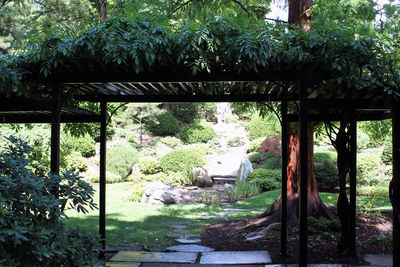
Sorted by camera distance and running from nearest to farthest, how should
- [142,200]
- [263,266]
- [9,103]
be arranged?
[9,103], [263,266], [142,200]

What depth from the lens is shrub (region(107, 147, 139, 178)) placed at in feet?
44.3

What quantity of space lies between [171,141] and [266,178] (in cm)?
718

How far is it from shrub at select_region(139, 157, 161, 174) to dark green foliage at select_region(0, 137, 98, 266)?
10.5 meters

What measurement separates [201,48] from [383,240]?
14.0 feet

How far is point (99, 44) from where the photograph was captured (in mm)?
3311

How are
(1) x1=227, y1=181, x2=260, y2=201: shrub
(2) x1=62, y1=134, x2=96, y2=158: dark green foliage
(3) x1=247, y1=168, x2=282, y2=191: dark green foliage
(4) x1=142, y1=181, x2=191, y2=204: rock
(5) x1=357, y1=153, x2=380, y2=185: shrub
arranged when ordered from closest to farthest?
(4) x1=142, y1=181, x2=191, y2=204: rock
(1) x1=227, y1=181, x2=260, y2=201: shrub
(5) x1=357, y1=153, x2=380, y2=185: shrub
(3) x1=247, y1=168, x2=282, y2=191: dark green foliage
(2) x1=62, y1=134, x2=96, y2=158: dark green foliage

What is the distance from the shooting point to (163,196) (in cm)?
974

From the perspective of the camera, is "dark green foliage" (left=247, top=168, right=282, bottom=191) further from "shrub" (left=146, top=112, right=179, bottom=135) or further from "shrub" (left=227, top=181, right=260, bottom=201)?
"shrub" (left=146, top=112, right=179, bottom=135)

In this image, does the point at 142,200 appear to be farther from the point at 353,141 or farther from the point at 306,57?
the point at 306,57

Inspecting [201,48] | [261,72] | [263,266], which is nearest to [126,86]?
[201,48]

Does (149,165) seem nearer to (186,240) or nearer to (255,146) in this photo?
(255,146)

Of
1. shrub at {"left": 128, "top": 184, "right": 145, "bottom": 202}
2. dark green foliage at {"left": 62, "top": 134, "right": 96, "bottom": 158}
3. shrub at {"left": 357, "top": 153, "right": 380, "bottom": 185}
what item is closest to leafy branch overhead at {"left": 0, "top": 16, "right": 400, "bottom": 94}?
shrub at {"left": 128, "top": 184, "right": 145, "bottom": 202}

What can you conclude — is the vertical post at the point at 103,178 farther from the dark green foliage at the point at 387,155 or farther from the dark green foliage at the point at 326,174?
the dark green foliage at the point at 387,155

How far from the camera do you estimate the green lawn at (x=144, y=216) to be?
6.12m
